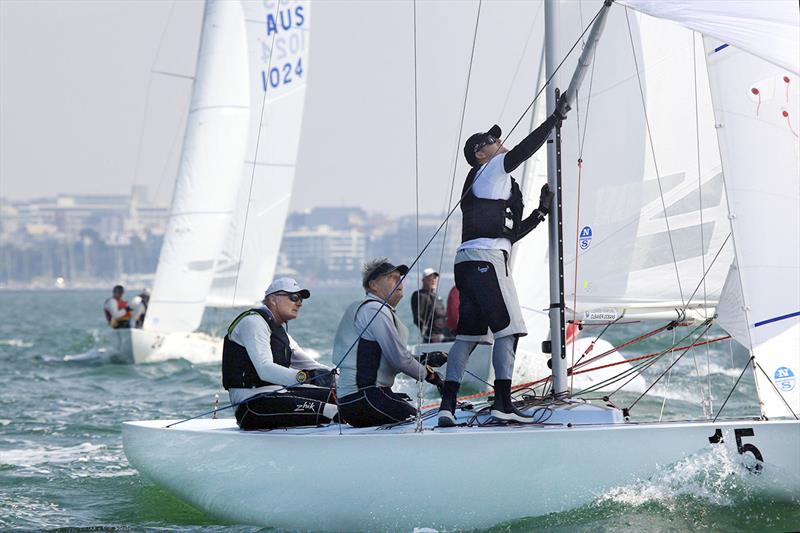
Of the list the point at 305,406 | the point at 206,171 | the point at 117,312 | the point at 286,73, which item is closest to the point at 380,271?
the point at 305,406

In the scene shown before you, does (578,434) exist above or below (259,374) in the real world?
below

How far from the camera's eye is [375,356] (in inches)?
194

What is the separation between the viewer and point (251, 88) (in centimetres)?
1691

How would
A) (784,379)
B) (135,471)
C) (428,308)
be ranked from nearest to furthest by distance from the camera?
(784,379) < (135,471) < (428,308)

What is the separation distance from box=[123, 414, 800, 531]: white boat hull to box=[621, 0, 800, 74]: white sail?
1323 mm

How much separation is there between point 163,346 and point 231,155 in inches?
121

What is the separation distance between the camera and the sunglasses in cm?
487

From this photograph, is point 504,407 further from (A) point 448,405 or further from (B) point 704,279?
(B) point 704,279

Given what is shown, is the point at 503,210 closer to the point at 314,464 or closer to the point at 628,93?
the point at 314,464

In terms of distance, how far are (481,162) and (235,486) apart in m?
1.66

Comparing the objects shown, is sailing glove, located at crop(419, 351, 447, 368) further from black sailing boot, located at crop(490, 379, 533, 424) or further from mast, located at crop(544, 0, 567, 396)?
mast, located at crop(544, 0, 567, 396)

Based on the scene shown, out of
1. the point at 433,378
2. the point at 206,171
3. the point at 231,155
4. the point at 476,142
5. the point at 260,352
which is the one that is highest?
the point at 231,155

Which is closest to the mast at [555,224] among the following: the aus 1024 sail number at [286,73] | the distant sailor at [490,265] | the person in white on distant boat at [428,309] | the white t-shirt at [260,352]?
the distant sailor at [490,265]

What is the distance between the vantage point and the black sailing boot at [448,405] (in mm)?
4871
